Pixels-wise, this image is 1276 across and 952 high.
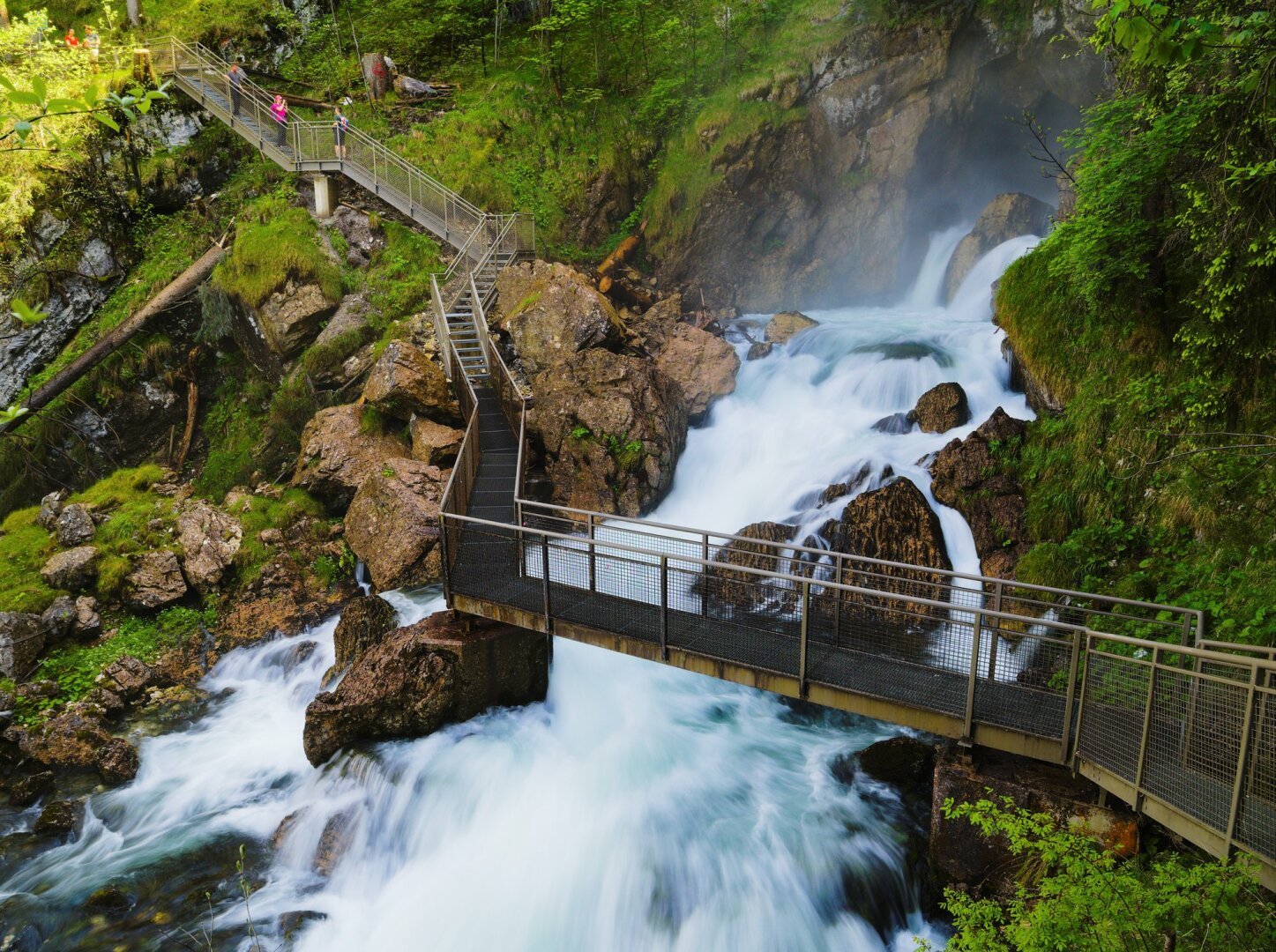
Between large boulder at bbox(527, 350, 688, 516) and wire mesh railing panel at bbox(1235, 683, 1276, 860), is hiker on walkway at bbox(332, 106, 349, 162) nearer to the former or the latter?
large boulder at bbox(527, 350, 688, 516)

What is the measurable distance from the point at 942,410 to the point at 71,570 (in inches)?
584

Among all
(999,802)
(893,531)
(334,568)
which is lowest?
(999,802)

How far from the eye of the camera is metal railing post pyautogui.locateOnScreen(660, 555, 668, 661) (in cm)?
852

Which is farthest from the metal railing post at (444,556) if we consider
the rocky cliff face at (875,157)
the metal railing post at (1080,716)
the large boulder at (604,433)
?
the rocky cliff face at (875,157)

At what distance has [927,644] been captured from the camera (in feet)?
25.5

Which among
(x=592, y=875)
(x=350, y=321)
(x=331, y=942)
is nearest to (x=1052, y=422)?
(x=592, y=875)

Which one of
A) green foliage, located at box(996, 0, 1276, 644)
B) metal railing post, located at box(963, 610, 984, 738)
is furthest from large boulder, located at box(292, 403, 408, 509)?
green foliage, located at box(996, 0, 1276, 644)

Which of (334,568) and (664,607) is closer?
(664,607)

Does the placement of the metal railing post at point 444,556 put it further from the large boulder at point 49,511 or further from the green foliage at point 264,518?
the large boulder at point 49,511

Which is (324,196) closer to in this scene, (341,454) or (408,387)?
(408,387)

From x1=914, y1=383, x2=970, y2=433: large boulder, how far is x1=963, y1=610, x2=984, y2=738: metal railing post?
23.6 feet

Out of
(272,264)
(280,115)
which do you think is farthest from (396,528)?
(280,115)

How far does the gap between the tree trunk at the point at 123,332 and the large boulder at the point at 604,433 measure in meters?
9.22

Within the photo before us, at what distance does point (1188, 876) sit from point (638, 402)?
10597 millimetres
